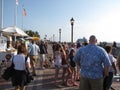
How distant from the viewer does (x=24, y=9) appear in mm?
58312

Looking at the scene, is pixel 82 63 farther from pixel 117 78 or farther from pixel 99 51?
pixel 117 78

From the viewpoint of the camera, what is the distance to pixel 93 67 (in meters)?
7.36

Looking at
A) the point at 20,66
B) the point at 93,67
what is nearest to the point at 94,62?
the point at 93,67

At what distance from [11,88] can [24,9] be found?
4676 centimetres

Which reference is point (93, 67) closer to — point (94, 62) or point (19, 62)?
point (94, 62)

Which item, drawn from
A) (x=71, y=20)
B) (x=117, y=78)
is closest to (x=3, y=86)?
(x=117, y=78)

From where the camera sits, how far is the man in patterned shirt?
7344 mm

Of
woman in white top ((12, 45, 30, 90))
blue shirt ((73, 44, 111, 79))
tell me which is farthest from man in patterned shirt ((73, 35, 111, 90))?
woman in white top ((12, 45, 30, 90))

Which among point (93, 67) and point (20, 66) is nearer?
point (93, 67)

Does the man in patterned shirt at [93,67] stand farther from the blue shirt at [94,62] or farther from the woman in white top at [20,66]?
the woman in white top at [20,66]

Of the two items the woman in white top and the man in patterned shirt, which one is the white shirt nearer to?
the woman in white top

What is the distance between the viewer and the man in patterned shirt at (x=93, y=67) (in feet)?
24.1

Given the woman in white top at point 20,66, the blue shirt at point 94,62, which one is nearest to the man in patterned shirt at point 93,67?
A: the blue shirt at point 94,62

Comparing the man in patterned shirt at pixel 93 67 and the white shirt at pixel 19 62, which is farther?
the white shirt at pixel 19 62
